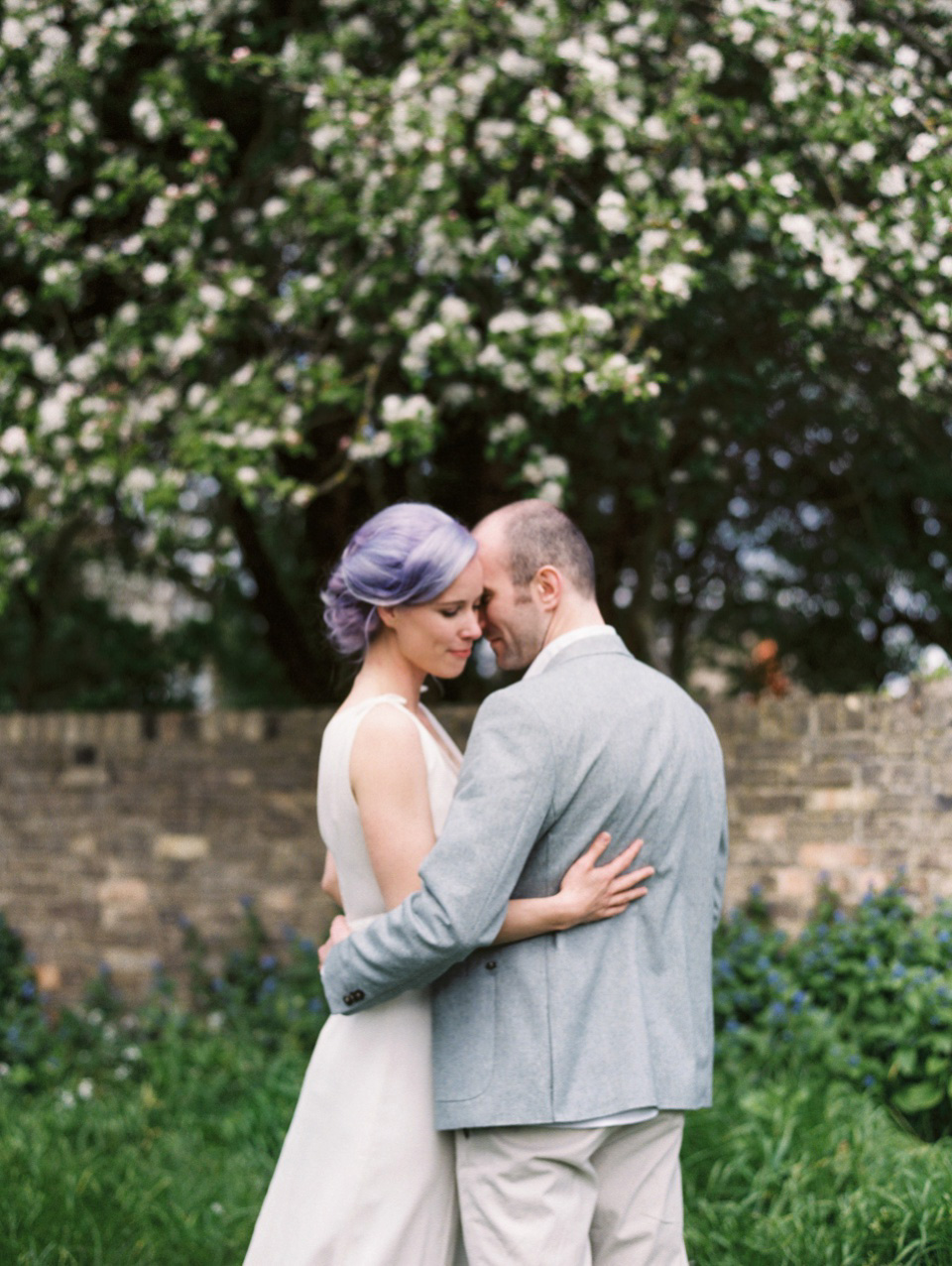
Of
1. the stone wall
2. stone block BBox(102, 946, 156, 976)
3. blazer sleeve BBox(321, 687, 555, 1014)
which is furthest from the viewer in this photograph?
stone block BBox(102, 946, 156, 976)

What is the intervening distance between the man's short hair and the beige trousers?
1.01 metres

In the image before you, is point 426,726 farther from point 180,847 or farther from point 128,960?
point 128,960

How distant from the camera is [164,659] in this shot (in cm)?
1025

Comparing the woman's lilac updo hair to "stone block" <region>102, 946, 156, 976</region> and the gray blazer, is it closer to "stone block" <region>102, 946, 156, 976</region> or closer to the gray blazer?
the gray blazer

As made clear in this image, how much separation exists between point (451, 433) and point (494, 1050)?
4.22 meters

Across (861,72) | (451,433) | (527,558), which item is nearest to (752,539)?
(451,433)

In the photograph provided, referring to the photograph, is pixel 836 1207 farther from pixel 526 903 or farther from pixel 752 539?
pixel 752 539

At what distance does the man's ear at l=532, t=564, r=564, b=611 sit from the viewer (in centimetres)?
246

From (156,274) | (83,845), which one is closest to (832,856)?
(156,274)

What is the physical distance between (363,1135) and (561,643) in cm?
100

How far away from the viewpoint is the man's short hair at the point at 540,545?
2.47 metres

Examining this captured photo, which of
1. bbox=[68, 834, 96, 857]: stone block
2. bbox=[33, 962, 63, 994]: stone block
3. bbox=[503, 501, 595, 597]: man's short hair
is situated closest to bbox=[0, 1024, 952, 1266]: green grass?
bbox=[33, 962, 63, 994]: stone block

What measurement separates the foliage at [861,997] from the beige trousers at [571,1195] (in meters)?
2.28

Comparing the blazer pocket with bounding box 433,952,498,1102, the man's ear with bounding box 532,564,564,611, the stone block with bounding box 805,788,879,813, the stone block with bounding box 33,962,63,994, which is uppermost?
the man's ear with bounding box 532,564,564,611
